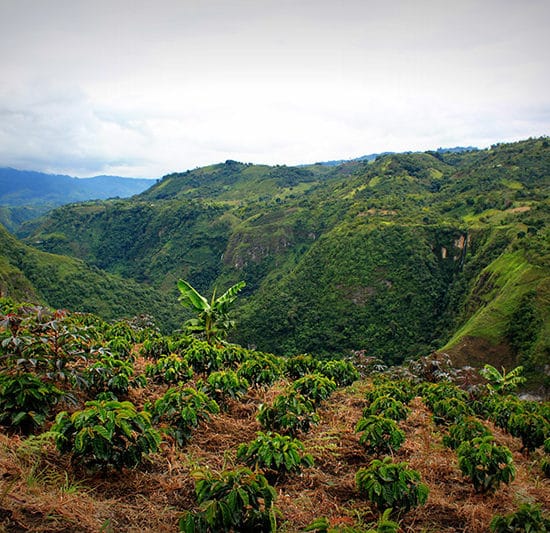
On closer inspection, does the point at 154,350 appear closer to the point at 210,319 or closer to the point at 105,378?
the point at 105,378

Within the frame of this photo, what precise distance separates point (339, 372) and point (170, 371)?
4.07 meters

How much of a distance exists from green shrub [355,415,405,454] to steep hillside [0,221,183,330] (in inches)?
3070

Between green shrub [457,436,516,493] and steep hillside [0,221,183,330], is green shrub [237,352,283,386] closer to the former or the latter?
green shrub [457,436,516,493]

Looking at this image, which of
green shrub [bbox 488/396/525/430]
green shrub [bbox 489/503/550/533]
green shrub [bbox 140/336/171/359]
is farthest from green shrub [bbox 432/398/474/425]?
green shrub [bbox 140/336/171/359]

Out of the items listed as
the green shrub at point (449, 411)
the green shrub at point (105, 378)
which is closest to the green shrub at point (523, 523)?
the green shrub at point (449, 411)

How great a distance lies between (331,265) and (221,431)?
74201 millimetres

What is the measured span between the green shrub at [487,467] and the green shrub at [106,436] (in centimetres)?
364

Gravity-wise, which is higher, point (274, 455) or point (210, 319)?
point (274, 455)

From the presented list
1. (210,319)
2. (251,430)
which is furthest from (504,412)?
(210,319)

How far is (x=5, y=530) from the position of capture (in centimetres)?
306

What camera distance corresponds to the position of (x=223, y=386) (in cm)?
654

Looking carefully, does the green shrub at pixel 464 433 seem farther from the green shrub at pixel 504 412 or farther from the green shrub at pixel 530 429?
the green shrub at pixel 504 412

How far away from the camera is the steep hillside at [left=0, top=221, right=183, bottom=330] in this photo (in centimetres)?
8138

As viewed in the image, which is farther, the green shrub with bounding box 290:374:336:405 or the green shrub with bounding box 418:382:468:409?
the green shrub with bounding box 418:382:468:409
